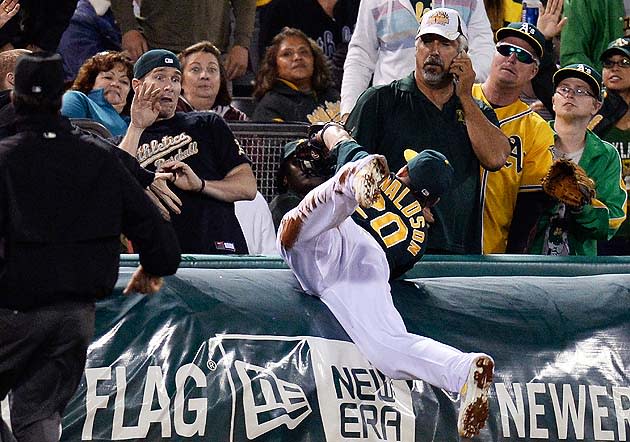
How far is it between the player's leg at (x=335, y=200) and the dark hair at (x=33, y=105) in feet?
4.07

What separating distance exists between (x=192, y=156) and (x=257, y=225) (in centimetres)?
73

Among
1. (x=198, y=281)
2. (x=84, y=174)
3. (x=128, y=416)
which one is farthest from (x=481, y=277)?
(x=84, y=174)

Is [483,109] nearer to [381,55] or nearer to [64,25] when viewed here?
[381,55]

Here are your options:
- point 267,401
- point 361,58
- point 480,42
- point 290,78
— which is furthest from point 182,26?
point 267,401

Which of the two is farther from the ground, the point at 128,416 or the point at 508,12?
the point at 508,12

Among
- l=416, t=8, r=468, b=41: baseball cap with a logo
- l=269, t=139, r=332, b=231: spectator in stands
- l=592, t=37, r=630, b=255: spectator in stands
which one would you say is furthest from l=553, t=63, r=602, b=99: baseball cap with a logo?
l=269, t=139, r=332, b=231: spectator in stands

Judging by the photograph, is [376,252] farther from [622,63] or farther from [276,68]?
[622,63]

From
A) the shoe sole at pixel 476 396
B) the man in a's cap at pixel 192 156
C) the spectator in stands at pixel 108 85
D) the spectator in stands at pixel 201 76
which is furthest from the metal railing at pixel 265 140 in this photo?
the shoe sole at pixel 476 396

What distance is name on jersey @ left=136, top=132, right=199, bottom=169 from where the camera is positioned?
6734 mm

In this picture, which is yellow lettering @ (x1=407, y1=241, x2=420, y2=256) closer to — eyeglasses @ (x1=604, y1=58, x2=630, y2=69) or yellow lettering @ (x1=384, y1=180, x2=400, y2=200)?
yellow lettering @ (x1=384, y1=180, x2=400, y2=200)

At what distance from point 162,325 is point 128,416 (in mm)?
446

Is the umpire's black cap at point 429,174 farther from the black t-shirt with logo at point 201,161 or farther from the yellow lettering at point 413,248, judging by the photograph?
the black t-shirt with logo at point 201,161

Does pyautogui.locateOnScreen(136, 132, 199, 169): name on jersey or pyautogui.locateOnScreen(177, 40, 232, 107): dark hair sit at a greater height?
pyautogui.locateOnScreen(177, 40, 232, 107): dark hair

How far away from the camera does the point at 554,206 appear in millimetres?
7656
